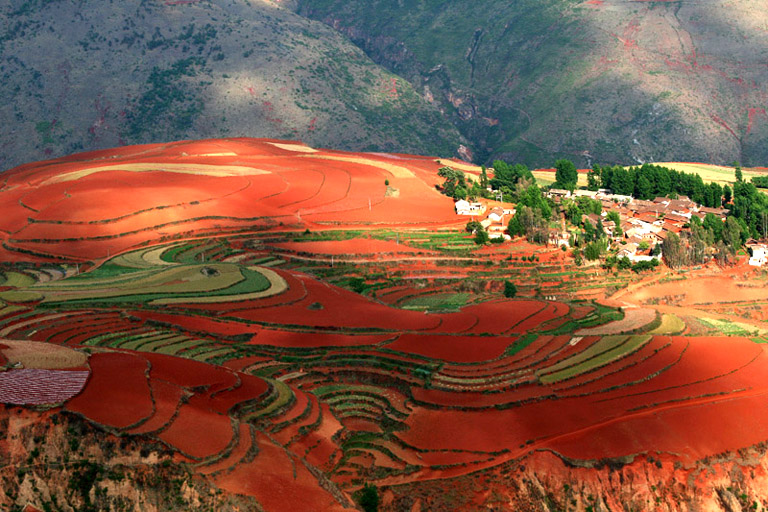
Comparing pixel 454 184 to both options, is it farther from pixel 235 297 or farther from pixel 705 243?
pixel 235 297

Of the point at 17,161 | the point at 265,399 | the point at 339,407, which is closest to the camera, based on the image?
the point at 265,399

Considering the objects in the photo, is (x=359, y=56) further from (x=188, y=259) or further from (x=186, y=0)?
(x=188, y=259)

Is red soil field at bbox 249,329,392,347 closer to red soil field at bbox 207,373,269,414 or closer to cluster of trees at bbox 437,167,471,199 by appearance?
red soil field at bbox 207,373,269,414

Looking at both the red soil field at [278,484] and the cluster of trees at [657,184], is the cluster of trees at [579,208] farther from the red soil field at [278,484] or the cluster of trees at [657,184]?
the red soil field at [278,484]

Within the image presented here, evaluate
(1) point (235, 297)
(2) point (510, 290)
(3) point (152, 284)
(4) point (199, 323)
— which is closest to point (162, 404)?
(4) point (199, 323)

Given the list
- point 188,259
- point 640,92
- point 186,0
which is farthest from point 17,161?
point 640,92
